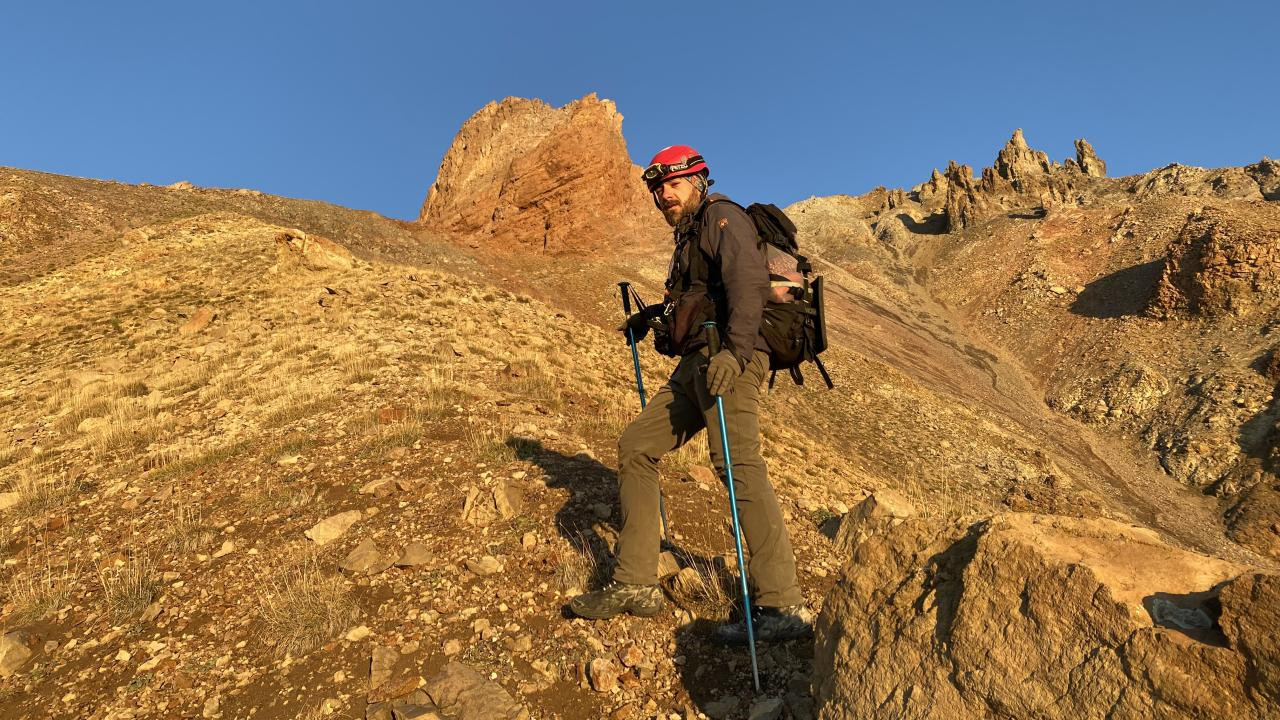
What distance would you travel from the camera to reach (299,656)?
3703mm

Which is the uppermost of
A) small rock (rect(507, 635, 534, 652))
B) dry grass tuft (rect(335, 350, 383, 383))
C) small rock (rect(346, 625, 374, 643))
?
dry grass tuft (rect(335, 350, 383, 383))

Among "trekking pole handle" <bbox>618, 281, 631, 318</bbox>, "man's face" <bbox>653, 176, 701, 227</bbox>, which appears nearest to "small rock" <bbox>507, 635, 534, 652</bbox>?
"trekking pole handle" <bbox>618, 281, 631, 318</bbox>

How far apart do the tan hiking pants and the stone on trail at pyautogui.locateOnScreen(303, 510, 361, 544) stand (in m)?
2.82

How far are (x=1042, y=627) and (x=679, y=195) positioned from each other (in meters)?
2.91

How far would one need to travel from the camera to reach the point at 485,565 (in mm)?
4520

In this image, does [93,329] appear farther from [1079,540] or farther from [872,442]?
[872,442]

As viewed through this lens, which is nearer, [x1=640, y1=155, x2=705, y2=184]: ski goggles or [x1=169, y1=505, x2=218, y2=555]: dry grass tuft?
[x1=640, y1=155, x2=705, y2=184]: ski goggles

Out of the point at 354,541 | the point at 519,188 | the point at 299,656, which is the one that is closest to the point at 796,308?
the point at 299,656

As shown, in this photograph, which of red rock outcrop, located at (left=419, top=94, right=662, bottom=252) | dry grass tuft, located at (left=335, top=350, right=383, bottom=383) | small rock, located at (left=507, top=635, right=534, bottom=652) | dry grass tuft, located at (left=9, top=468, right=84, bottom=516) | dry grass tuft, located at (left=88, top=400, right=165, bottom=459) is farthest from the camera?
red rock outcrop, located at (left=419, top=94, right=662, bottom=252)

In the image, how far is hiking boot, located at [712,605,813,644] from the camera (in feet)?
11.1

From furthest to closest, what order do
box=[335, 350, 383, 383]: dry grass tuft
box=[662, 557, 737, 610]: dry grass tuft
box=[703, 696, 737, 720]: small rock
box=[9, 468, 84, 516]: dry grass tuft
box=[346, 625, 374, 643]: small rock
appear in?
box=[335, 350, 383, 383]: dry grass tuft < box=[9, 468, 84, 516]: dry grass tuft < box=[662, 557, 737, 610]: dry grass tuft < box=[346, 625, 374, 643]: small rock < box=[703, 696, 737, 720]: small rock

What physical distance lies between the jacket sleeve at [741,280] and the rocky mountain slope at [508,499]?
3.94ft

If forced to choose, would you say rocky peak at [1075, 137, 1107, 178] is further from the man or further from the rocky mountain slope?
the man

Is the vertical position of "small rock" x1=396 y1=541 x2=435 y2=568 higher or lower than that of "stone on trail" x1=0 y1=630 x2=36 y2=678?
higher
